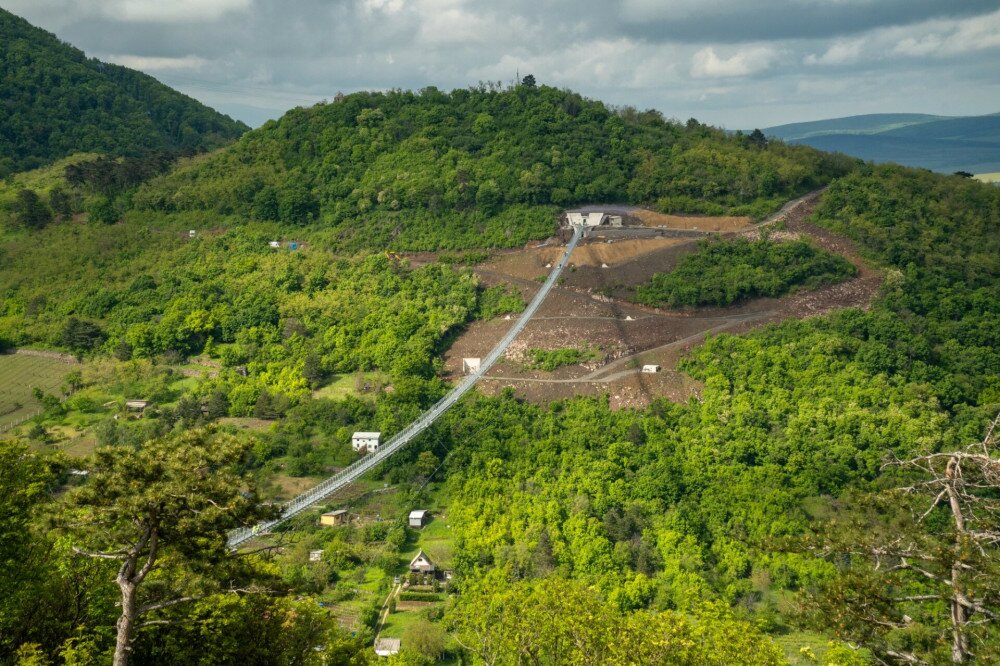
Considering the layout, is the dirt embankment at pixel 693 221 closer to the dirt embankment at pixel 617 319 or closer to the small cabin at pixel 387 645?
the dirt embankment at pixel 617 319

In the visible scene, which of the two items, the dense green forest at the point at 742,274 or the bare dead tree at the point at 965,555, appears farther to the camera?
the dense green forest at the point at 742,274

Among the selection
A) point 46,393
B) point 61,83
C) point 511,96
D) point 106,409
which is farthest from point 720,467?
point 61,83

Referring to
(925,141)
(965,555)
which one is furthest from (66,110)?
(925,141)

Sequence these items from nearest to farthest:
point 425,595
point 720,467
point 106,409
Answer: point 425,595, point 720,467, point 106,409

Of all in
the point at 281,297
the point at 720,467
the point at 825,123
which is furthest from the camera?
the point at 825,123

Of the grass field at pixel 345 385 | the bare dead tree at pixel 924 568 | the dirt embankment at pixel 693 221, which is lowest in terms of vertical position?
the grass field at pixel 345 385

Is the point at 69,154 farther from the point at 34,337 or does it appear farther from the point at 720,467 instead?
the point at 720,467

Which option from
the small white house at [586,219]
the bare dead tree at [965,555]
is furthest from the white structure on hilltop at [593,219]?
the bare dead tree at [965,555]
